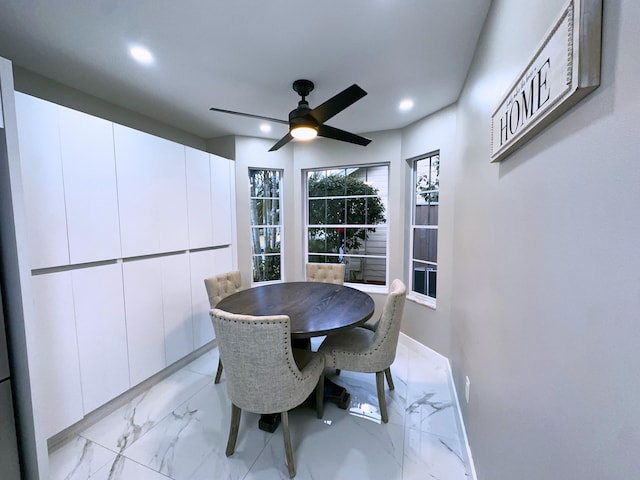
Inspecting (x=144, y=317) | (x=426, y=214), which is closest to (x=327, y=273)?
(x=426, y=214)

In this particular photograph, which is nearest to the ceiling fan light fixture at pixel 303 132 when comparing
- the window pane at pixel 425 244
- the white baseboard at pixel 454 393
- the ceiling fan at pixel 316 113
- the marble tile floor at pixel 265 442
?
the ceiling fan at pixel 316 113

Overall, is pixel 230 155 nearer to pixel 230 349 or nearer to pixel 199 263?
pixel 199 263

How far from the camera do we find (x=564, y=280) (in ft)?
2.17

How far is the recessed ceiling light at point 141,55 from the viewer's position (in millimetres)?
1784

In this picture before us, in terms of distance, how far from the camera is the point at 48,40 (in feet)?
5.54

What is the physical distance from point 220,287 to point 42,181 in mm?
1472

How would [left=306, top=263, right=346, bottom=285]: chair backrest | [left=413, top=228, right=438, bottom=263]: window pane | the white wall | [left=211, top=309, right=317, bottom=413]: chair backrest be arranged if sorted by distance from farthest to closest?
1. [left=306, top=263, right=346, bottom=285]: chair backrest
2. [left=413, top=228, right=438, bottom=263]: window pane
3. [left=211, top=309, right=317, bottom=413]: chair backrest
4. the white wall

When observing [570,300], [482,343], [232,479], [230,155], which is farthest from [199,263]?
[570,300]

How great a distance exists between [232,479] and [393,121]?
3.46 metres

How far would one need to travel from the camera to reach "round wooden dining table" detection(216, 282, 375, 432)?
65.7 inches

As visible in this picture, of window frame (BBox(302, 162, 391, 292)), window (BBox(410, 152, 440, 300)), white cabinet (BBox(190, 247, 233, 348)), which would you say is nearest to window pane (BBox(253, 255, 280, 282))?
window frame (BBox(302, 162, 391, 292))

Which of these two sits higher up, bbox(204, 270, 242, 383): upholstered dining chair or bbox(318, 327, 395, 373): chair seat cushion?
bbox(204, 270, 242, 383): upholstered dining chair

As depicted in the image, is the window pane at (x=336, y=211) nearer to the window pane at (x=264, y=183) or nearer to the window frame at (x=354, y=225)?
the window frame at (x=354, y=225)

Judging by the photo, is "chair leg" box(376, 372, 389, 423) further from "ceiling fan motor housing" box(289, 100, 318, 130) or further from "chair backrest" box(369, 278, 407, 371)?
"ceiling fan motor housing" box(289, 100, 318, 130)
